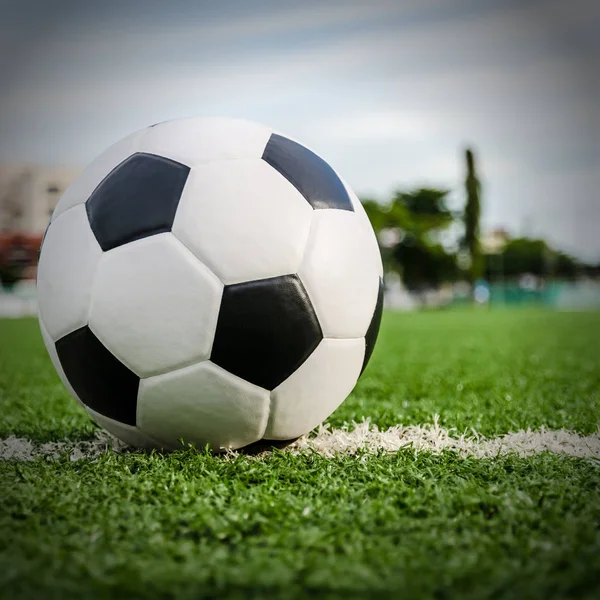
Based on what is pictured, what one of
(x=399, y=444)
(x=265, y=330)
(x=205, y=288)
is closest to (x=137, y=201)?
(x=205, y=288)

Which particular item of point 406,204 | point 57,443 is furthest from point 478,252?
point 57,443

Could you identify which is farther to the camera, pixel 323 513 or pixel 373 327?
pixel 373 327

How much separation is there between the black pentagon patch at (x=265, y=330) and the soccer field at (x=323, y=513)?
0.40 m

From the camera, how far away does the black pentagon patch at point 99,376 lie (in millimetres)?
2662

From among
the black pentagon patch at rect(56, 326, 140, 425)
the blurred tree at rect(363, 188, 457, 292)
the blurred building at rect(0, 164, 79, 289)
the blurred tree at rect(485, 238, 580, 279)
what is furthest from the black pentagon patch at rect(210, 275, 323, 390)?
the blurred tree at rect(485, 238, 580, 279)

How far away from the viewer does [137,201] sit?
2635 millimetres

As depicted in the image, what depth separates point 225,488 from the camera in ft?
7.88

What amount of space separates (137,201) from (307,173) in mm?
698

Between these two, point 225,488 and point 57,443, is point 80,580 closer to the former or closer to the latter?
point 225,488

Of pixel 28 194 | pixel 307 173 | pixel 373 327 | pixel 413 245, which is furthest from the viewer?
pixel 413 245

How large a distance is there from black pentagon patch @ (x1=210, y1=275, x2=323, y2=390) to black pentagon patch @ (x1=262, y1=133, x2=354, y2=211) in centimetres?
40

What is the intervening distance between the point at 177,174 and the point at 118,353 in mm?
720

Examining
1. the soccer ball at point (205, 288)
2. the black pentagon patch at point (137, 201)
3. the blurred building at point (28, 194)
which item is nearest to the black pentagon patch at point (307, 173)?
the soccer ball at point (205, 288)

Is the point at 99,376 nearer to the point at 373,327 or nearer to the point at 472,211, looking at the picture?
the point at 373,327
